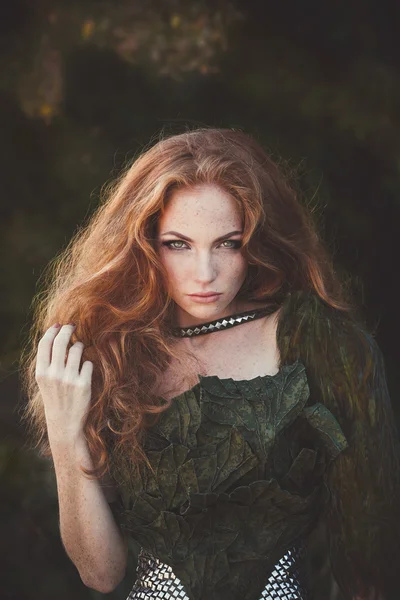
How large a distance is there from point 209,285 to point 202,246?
8 centimetres

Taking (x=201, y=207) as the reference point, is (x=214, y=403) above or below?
below

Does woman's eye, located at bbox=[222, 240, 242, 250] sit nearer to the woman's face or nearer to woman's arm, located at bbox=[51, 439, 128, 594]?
the woman's face

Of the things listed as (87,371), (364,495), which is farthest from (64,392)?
(364,495)

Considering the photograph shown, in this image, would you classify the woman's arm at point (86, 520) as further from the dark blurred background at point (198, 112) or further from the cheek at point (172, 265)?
the dark blurred background at point (198, 112)

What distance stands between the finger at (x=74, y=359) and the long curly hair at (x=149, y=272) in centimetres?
6

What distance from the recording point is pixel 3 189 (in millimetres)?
3525

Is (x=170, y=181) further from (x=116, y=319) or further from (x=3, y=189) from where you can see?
(x=3, y=189)

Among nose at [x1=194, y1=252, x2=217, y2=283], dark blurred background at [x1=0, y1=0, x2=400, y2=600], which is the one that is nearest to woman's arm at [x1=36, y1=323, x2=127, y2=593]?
nose at [x1=194, y1=252, x2=217, y2=283]

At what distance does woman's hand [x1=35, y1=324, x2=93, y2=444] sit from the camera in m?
2.13

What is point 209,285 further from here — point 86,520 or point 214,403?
point 86,520

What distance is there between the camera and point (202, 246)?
2.09 metres

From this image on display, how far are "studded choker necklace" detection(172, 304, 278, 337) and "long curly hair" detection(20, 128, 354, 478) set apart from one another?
0.10ft

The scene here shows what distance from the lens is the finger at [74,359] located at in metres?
2.14

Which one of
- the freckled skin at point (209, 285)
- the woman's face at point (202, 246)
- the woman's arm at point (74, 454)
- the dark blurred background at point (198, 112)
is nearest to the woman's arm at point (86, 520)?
the woman's arm at point (74, 454)
